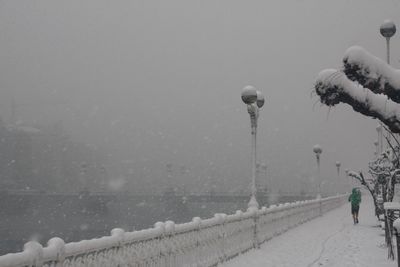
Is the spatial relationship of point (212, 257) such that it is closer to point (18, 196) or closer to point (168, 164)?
point (168, 164)

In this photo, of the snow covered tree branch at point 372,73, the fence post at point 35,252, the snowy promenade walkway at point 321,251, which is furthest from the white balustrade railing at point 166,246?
the snow covered tree branch at point 372,73

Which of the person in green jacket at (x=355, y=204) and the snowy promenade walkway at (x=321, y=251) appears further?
the person in green jacket at (x=355, y=204)

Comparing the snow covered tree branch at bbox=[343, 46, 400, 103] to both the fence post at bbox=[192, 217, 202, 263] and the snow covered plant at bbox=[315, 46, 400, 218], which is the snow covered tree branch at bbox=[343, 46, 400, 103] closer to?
the snow covered plant at bbox=[315, 46, 400, 218]

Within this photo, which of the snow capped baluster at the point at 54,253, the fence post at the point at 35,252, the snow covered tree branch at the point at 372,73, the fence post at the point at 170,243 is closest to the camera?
the fence post at the point at 35,252

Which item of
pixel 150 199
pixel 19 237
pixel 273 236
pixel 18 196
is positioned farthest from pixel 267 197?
pixel 273 236

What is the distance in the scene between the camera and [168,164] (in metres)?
105

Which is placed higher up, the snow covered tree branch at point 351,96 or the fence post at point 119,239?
the snow covered tree branch at point 351,96

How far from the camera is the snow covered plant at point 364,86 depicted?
6277mm

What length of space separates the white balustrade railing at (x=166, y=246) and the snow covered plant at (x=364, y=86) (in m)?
3.25

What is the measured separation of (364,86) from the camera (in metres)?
6.34

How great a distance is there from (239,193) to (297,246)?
104 metres

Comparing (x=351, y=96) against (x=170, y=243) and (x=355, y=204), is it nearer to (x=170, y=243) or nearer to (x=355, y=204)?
(x=170, y=243)

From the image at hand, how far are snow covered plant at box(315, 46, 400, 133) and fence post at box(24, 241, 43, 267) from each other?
3789 millimetres

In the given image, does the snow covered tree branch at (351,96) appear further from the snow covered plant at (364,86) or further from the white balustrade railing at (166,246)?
the white balustrade railing at (166,246)
